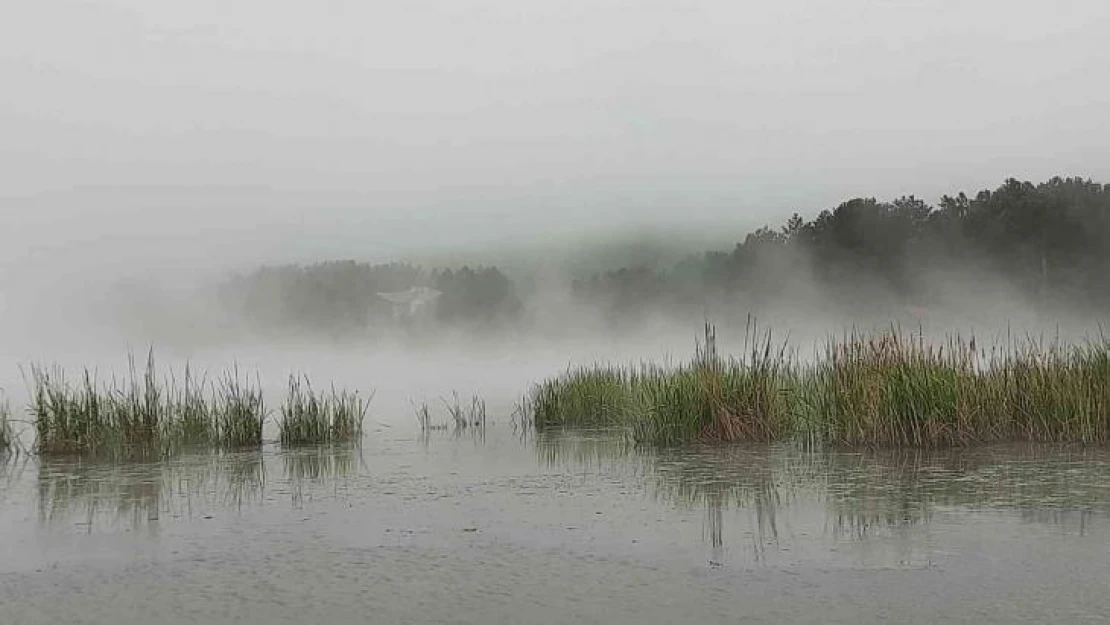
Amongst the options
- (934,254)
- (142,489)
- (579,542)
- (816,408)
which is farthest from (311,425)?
(934,254)

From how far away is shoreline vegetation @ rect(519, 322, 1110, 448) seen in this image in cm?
673

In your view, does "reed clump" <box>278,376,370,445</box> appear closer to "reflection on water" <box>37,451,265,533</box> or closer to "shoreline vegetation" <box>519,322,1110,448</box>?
"reflection on water" <box>37,451,265,533</box>

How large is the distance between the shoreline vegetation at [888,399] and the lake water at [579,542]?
53 cm

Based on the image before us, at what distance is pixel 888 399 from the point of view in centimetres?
675

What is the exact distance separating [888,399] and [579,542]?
144 inches

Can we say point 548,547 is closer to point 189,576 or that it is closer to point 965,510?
point 189,576

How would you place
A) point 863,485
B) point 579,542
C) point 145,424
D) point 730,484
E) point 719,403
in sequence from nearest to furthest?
1. point 579,542
2. point 863,485
3. point 730,484
4. point 719,403
5. point 145,424

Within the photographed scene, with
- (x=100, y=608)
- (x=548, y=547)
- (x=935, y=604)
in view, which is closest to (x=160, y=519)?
(x=100, y=608)

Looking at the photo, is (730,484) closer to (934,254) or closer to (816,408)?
(816,408)

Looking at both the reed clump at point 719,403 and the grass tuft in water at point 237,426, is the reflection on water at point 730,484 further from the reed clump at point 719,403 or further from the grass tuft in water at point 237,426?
the grass tuft in water at point 237,426

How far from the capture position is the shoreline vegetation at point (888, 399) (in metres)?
6.73

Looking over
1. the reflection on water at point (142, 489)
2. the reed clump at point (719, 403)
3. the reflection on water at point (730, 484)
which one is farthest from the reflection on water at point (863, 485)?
Result: the reflection on water at point (142, 489)

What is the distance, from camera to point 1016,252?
38.8 m

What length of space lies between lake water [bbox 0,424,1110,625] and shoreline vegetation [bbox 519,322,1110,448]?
53 centimetres
